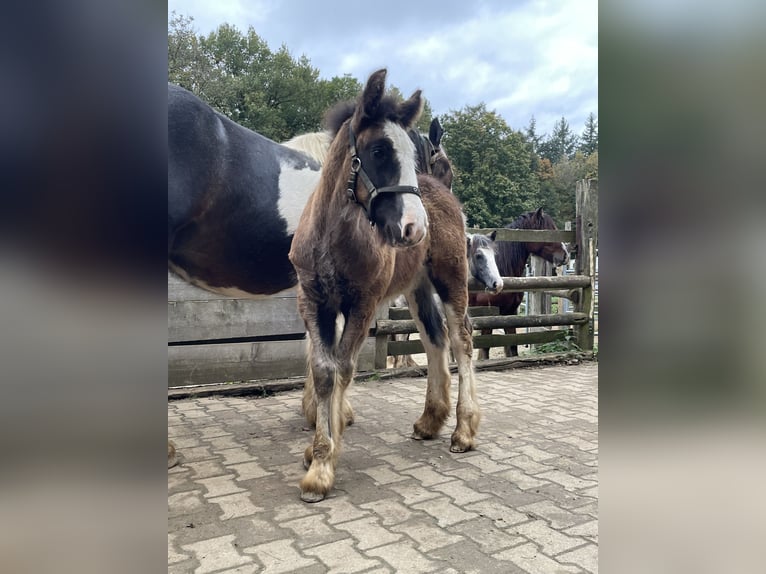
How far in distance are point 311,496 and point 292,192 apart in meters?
2.08

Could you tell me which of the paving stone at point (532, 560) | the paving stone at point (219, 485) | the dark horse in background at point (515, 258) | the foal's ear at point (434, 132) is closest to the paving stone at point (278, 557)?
the paving stone at point (219, 485)

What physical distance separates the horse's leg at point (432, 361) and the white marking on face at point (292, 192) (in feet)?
3.42

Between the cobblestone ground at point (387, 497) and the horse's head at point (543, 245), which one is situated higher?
the horse's head at point (543, 245)

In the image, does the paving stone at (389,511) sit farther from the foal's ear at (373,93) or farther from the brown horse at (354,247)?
the foal's ear at (373,93)

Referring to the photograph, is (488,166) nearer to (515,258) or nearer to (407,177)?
(515,258)

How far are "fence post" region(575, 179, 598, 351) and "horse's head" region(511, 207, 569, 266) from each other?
1069mm

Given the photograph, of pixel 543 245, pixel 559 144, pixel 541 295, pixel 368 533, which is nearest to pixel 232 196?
pixel 368 533

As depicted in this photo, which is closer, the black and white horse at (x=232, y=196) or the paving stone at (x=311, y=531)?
the paving stone at (x=311, y=531)

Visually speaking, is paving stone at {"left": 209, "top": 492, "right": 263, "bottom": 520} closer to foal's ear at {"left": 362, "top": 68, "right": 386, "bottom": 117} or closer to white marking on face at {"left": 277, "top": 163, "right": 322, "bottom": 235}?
white marking on face at {"left": 277, "top": 163, "right": 322, "bottom": 235}

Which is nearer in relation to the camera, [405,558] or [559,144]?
[405,558]

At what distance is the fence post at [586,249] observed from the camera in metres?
7.08

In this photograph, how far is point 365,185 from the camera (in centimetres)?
258
